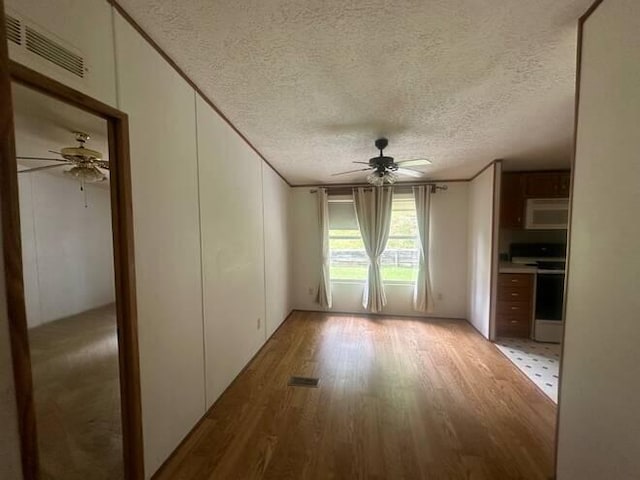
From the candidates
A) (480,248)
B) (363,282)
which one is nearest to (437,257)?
(480,248)

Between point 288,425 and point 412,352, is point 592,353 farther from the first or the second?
point 412,352

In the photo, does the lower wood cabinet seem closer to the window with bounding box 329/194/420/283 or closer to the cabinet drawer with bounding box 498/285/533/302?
the cabinet drawer with bounding box 498/285/533/302

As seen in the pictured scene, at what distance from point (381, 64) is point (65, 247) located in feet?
7.01

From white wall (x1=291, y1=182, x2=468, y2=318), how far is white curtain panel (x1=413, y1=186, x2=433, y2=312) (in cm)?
14

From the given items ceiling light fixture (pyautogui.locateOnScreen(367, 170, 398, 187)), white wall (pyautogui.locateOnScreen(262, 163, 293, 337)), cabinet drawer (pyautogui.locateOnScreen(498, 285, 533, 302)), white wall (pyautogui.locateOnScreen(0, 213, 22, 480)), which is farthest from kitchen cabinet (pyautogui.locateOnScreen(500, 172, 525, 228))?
white wall (pyautogui.locateOnScreen(0, 213, 22, 480))

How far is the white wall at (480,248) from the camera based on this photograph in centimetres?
332

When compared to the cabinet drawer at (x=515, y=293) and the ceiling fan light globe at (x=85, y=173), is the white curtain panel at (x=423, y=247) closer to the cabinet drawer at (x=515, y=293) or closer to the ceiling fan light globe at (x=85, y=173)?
the cabinet drawer at (x=515, y=293)

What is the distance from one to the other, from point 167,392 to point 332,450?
115cm

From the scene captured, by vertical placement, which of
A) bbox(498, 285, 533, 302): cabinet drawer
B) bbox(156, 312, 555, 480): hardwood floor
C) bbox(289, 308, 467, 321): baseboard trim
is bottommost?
bbox(289, 308, 467, 321): baseboard trim

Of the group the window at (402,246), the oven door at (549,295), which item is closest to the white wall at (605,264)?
the oven door at (549,295)

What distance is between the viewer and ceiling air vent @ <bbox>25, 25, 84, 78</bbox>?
2.93ft

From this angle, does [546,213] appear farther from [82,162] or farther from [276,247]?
[82,162]

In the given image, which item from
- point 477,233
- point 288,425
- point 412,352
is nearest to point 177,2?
point 288,425

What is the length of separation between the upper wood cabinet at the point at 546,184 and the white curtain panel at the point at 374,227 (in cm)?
196
